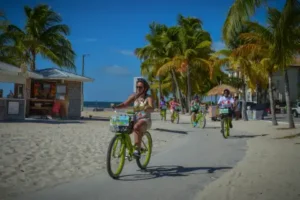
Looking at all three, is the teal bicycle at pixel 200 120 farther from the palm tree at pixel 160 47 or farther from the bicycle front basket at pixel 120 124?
the palm tree at pixel 160 47

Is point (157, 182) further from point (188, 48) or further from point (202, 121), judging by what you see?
point (188, 48)

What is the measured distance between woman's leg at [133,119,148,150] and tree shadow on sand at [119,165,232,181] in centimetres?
56

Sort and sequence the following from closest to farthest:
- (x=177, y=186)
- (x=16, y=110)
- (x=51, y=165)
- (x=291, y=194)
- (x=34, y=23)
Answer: (x=291, y=194) < (x=177, y=186) < (x=51, y=165) < (x=16, y=110) < (x=34, y=23)

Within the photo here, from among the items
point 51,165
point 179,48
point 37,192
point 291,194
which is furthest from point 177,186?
point 179,48

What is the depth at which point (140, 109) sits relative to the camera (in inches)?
233

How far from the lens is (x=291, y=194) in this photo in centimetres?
444

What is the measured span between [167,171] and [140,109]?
1.30 metres

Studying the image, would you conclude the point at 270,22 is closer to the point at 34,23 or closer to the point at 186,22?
the point at 34,23

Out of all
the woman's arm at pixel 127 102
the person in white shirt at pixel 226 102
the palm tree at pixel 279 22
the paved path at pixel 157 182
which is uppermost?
the palm tree at pixel 279 22

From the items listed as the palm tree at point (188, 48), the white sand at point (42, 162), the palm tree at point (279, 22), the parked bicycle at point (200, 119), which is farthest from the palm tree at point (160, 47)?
the white sand at point (42, 162)

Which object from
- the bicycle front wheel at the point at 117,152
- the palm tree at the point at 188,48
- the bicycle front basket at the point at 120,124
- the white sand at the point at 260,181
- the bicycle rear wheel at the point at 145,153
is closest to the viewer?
the white sand at the point at 260,181

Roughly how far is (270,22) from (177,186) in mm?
11842

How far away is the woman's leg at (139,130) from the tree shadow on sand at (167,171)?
0.56 m

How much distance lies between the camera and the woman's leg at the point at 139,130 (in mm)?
5723
